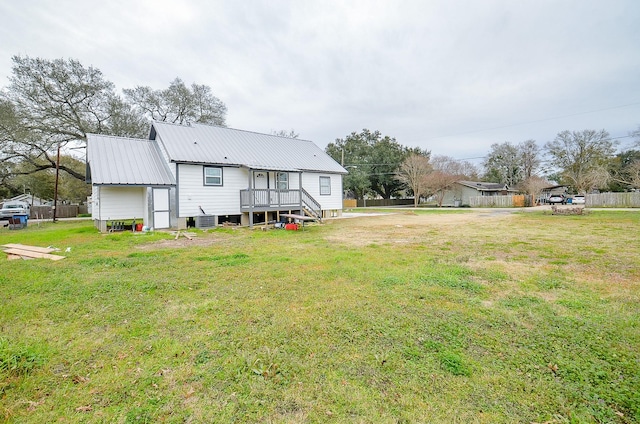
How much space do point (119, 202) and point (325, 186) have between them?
12253mm

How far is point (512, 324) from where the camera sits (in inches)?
135

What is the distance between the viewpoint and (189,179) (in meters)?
14.3

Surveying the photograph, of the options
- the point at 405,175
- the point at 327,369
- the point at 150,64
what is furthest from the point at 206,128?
the point at 405,175

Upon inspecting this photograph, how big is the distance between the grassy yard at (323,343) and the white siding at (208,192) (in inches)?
321

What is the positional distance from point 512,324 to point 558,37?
2125 cm

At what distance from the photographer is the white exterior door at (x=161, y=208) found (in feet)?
44.2

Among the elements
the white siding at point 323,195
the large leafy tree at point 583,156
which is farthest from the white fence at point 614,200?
the white siding at point 323,195

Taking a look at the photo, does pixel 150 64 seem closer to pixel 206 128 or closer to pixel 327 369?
pixel 206 128

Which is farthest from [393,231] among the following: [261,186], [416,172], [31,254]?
[416,172]

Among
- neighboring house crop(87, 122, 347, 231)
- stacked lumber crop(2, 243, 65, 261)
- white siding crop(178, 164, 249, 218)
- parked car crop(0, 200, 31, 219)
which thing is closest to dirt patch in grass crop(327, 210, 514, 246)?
neighboring house crop(87, 122, 347, 231)

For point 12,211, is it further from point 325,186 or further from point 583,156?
point 583,156

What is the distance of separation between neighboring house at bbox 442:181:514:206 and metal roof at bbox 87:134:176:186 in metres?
39.2

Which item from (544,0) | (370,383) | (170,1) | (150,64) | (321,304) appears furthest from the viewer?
(150,64)

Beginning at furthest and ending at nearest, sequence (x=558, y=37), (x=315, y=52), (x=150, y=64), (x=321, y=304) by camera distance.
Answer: (x=150, y=64)
(x=315, y=52)
(x=558, y=37)
(x=321, y=304)
